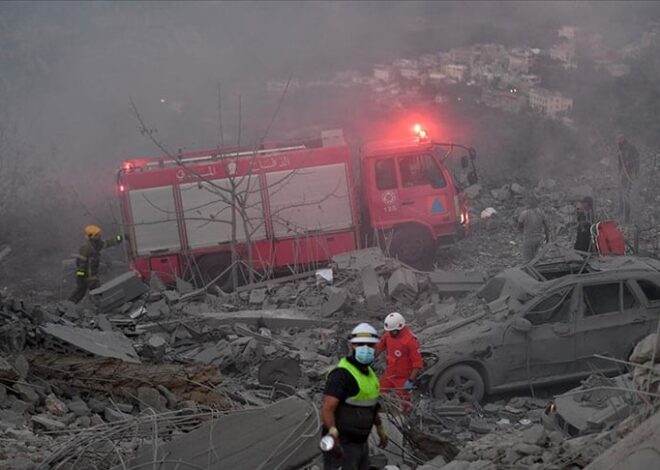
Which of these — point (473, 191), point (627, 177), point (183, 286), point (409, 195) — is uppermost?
point (409, 195)

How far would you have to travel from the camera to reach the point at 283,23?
36000 mm

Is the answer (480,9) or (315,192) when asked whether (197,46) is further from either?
(315,192)

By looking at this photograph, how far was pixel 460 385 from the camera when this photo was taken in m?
8.77

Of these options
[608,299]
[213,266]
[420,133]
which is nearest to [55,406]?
[608,299]

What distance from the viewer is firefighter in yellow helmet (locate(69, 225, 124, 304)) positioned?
1331 centimetres

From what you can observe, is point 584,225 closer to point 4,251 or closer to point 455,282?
point 455,282

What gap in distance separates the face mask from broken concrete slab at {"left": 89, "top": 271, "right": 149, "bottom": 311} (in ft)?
24.8

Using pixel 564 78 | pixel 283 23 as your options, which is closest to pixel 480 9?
pixel 283 23

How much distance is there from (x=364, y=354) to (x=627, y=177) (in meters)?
11.0

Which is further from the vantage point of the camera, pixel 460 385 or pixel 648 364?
pixel 460 385

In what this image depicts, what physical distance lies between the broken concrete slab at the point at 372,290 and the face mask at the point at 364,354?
558 centimetres

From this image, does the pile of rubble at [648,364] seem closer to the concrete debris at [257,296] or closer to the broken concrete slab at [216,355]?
the broken concrete slab at [216,355]

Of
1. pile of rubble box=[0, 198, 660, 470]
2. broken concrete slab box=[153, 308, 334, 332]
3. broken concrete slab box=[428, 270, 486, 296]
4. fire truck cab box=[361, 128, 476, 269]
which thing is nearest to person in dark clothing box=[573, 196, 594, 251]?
broken concrete slab box=[428, 270, 486, 296]

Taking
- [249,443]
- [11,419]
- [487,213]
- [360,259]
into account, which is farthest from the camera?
[487,213]
